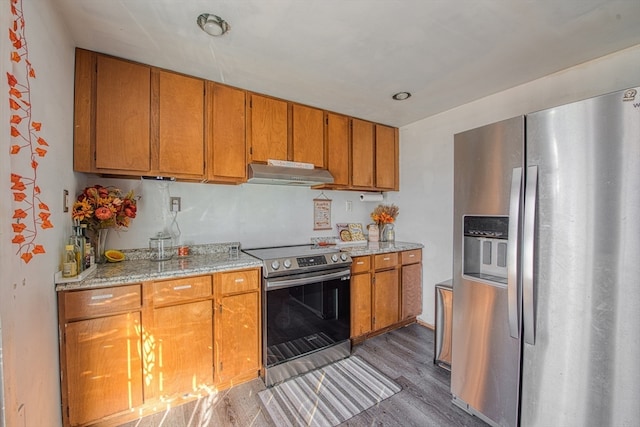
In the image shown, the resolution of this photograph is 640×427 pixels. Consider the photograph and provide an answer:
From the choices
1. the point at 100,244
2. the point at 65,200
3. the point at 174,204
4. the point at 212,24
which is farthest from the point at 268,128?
the point at 100,244

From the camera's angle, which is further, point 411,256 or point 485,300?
point 411,256

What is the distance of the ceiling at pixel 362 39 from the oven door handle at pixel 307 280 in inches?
66.9

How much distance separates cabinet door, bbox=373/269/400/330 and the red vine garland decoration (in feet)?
8.46

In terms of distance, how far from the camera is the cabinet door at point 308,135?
8.59 feet

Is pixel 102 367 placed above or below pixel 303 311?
below

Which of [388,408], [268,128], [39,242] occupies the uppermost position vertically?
[268,128]

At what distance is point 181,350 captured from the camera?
180 centimetres

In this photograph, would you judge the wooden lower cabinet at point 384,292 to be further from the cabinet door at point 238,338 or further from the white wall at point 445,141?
the cabinet door at point 238,338

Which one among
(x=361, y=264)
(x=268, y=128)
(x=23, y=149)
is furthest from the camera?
(x=361, y=264)

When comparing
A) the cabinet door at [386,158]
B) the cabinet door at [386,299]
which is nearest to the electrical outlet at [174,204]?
the cabinet door at [386,299]

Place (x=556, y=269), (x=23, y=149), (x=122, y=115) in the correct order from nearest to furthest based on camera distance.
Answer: (x=23, y=149) < (x=556, y=269) < (x=122, y=115)

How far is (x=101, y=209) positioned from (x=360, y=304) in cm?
235

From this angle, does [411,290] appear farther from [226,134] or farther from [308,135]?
[226,134]

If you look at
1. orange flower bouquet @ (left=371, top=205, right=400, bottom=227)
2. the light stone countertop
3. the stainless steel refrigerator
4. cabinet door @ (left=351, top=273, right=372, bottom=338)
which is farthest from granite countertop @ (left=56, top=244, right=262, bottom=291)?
orange flower bouquet @ (left=371, top=205, right=400, bottom=227)
